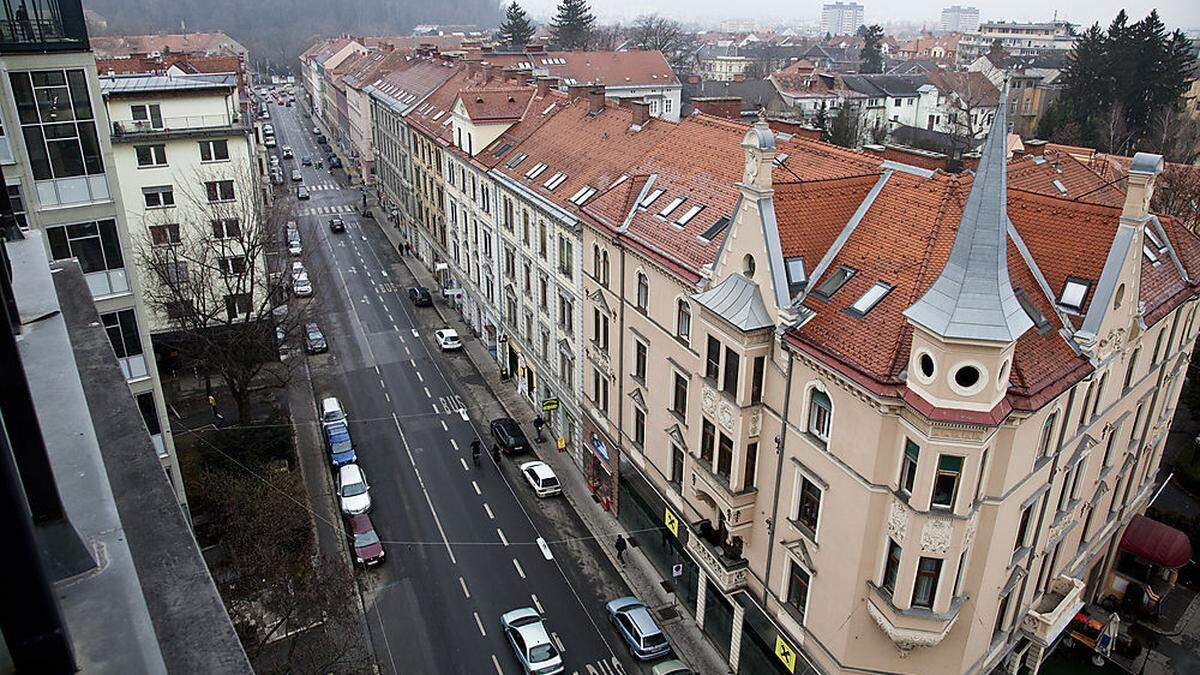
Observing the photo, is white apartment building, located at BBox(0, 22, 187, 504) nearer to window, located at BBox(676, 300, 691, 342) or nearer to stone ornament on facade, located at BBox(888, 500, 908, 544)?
window, located at BBox(676, 300, 691, 342)

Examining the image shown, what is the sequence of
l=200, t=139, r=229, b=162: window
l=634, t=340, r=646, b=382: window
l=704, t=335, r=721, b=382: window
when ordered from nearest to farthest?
l=704, t=335, r=721, b=382: window
l=634, t=340, r=646, b=382: window
l=200, t=139, r=229, b=162: window

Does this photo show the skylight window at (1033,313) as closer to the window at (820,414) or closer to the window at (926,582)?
the window at (820,414)

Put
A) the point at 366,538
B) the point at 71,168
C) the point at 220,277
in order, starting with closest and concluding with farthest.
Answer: the point at 71,168 → the point at 366,538 → the point at 220,277

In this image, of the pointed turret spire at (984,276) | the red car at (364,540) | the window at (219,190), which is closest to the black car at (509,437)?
the red car at (364,540)

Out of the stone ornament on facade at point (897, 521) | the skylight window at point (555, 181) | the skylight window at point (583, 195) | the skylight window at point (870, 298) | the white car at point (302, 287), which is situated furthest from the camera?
the white car at point (302, 287)

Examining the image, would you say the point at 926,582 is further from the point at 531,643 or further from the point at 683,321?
the point at 531,643

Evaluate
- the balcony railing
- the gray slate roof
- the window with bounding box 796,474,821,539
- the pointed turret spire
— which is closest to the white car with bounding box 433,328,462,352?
the balcony railing

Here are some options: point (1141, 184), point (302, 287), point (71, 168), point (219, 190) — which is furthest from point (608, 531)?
point (302, 287)
